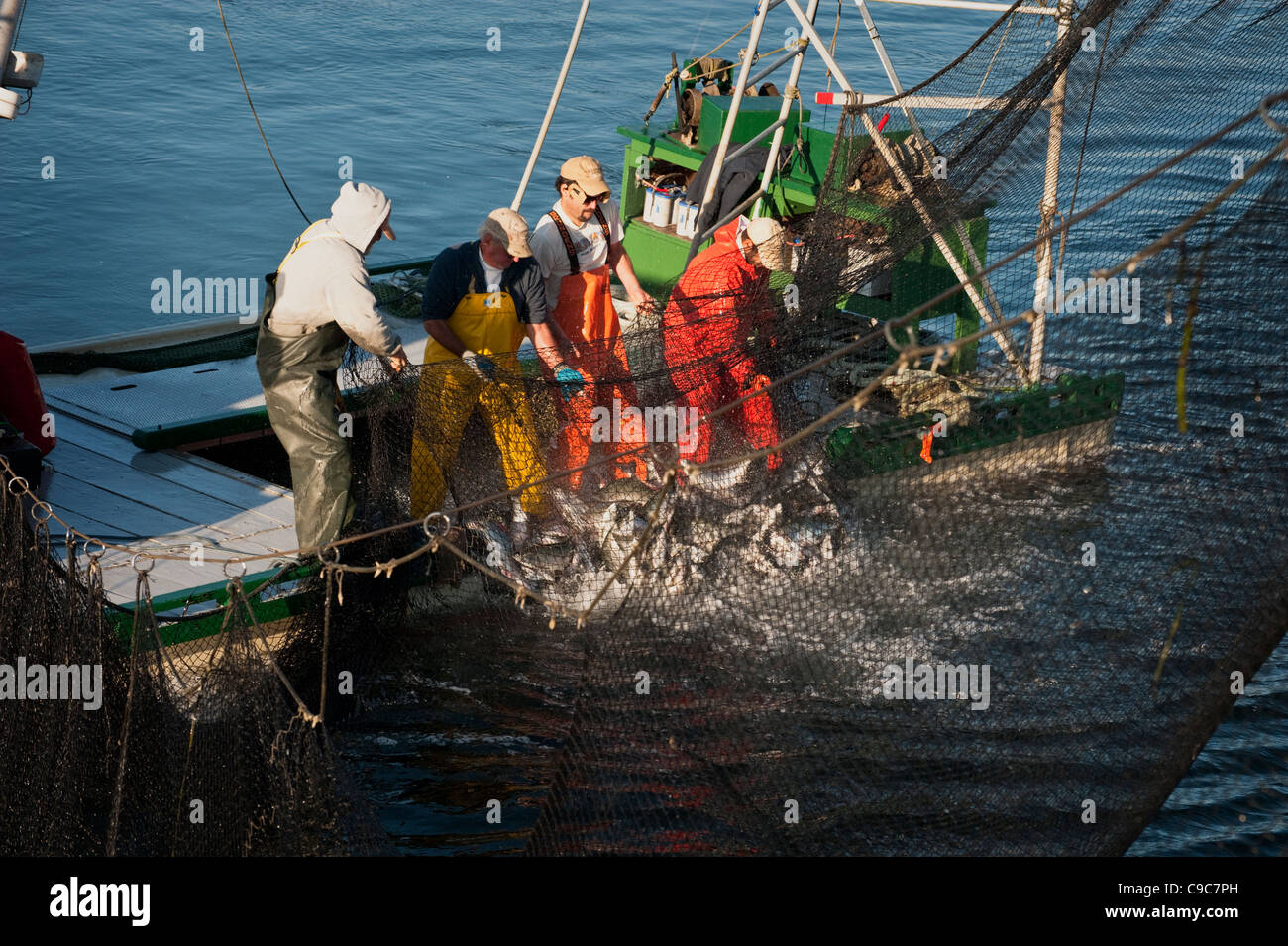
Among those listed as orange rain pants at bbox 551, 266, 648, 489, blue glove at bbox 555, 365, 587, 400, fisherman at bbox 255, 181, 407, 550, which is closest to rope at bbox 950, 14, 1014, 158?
orange rain pants at bbox 551, 266, 648, 489

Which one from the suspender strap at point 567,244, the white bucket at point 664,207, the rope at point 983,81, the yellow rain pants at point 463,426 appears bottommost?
the yellow rain pants at point 463,426

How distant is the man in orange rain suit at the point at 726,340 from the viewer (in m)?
6.00

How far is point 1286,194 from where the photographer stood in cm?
430

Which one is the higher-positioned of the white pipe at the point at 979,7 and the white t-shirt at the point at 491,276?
the white pipe at the point at 979,7

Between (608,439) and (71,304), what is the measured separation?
34.3ft

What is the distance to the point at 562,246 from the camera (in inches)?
277

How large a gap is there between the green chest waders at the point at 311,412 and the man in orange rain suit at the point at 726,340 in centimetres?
146

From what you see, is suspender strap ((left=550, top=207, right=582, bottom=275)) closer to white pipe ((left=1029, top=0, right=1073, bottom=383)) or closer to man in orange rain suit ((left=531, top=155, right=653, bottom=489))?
man in orange rain suit ((left=531, top=155, right=653, bottom=489))

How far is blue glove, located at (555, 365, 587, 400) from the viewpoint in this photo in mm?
5770

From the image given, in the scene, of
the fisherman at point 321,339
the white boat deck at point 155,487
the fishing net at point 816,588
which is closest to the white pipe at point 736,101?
the fishing net at point 816,588

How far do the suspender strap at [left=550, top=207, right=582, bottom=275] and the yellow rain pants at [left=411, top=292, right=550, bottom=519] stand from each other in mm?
→ 1031

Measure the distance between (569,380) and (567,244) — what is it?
1332 millimetres

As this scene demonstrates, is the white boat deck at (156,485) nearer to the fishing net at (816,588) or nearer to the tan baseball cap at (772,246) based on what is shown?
the fishing net at (816,588)
